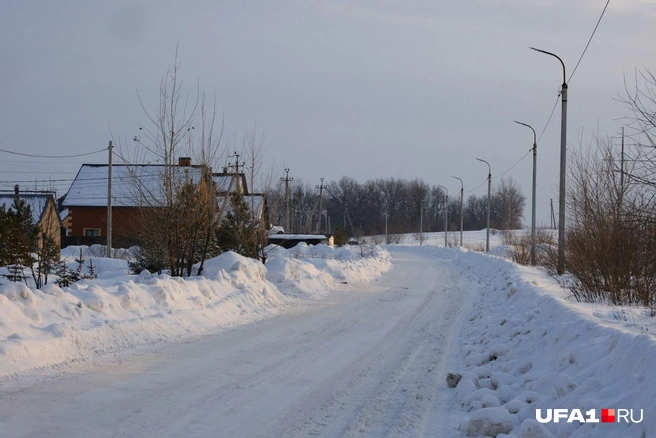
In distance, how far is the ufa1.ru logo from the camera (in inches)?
205

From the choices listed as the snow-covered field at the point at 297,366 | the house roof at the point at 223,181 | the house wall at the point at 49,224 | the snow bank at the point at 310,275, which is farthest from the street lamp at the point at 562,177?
the house wall at the point at 49,224

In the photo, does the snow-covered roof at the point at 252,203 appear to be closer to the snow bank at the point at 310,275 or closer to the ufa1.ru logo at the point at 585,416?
the snow bank at the point at 310,275

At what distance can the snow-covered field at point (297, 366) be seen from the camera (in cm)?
620

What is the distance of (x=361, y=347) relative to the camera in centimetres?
1119

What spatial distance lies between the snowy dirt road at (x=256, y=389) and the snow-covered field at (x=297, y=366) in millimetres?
27

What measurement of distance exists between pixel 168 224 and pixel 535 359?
11379 mm

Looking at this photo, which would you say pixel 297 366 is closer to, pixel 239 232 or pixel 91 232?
pixel 239 232

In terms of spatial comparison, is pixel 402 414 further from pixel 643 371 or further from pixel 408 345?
pixel 408 345

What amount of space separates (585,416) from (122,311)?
823 cm

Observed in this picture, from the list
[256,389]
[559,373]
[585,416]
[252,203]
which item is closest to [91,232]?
[252,203]

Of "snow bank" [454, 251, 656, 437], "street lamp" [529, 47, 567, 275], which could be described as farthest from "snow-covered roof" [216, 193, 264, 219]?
"snow bank" [454, 251, 656, 437]

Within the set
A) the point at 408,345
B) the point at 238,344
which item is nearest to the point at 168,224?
the point at 238,344

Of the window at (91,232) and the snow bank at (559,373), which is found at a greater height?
the window at (91,232)

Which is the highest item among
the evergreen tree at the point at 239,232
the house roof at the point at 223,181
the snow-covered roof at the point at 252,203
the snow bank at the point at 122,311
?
the house roof at the point at 223,181
